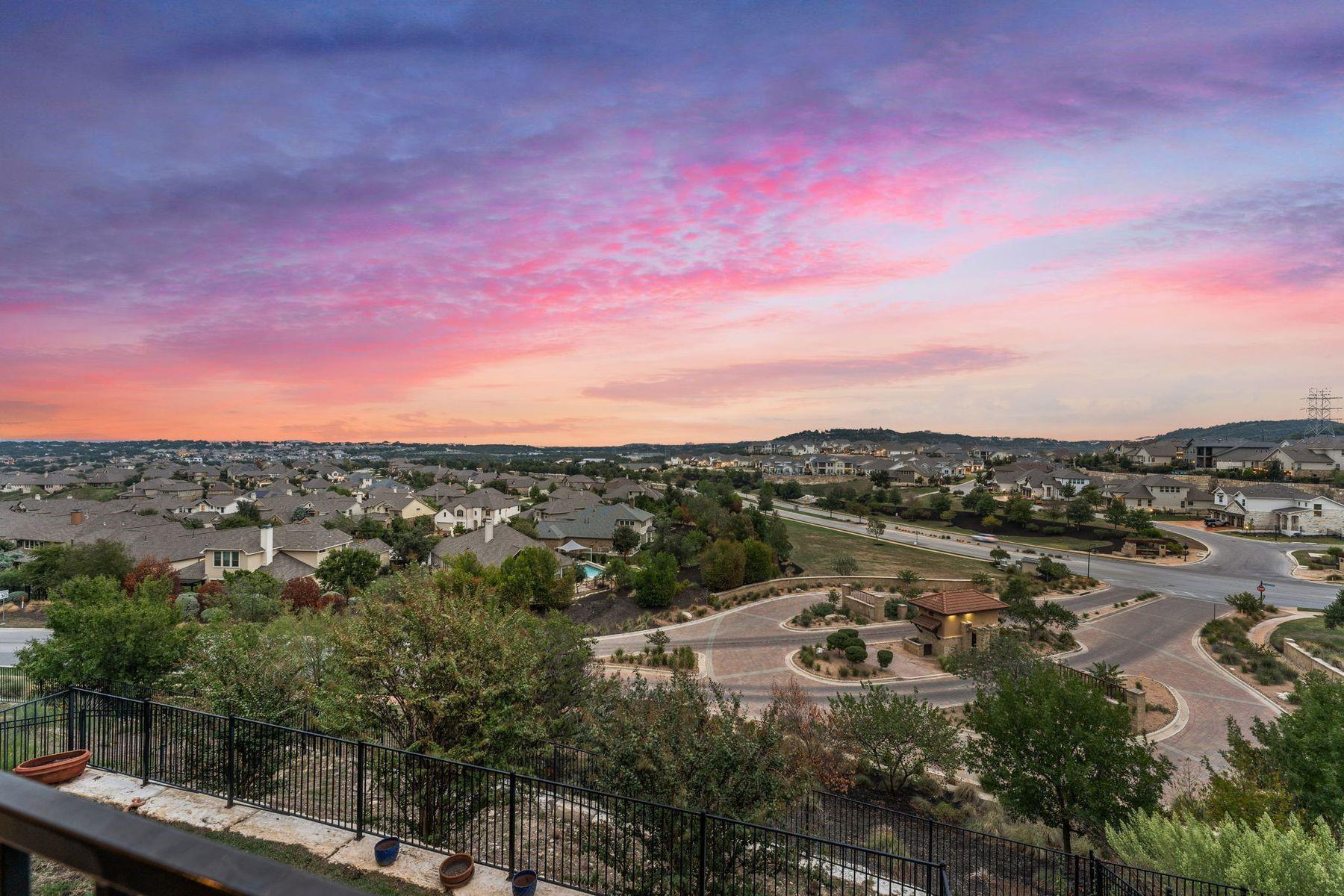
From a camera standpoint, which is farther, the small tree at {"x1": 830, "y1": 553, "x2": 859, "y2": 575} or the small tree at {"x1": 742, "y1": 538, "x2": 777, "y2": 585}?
the small tree at {"x1": 830, "y1": 553, "x2": 859, "y2": 575}

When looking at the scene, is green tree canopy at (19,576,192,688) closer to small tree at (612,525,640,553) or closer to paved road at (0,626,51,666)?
paved road at (0,626,51,666)

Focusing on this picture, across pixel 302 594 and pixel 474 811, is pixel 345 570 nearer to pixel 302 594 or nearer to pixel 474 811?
pixel 302 594

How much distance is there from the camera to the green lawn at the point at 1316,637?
34688 millimetres

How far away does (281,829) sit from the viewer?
37.2 ft

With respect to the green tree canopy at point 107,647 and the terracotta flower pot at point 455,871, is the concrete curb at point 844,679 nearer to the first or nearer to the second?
the terracotta flower pot at point 455,871

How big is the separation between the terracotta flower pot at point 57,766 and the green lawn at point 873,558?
52.0m

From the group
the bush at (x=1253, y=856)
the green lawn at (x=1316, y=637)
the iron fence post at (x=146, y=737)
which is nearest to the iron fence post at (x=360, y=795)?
the iron fence post at (x=146, y=737)

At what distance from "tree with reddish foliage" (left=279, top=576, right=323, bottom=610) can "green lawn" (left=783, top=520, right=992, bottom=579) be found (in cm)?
3906

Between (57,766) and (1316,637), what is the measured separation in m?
55.5

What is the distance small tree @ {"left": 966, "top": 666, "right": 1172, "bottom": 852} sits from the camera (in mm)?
17312

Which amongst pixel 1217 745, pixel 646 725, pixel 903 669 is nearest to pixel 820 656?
pixel 903 669

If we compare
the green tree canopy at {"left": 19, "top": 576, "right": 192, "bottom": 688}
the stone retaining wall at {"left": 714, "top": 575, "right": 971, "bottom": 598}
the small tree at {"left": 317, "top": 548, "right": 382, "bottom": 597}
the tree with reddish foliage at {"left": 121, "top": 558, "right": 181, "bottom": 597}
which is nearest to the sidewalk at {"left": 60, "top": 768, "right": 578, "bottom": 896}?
the green tree canopy at {"left": 19, "top": 576, "right": 192, "bottom": 688}

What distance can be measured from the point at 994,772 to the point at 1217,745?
15.0 m

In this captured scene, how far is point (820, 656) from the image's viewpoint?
121 feet
